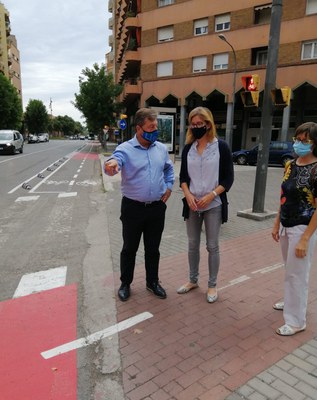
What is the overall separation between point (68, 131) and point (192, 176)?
160 metres

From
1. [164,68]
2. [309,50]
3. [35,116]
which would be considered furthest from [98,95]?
[35,116]

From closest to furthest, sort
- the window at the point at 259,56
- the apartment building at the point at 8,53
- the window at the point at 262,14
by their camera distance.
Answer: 1. the window at the point at 262,14
2. the window at the point at 259,56
3. the apartment building at the point at 8,53

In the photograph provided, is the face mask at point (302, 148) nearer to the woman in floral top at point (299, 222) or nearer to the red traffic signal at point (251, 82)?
the woman in floral top at point (299, 222)

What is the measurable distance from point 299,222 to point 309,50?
2547 cm

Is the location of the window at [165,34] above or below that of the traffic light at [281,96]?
above

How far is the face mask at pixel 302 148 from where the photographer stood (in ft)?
9.86

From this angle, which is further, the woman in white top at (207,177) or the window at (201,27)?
the window at (201,27)

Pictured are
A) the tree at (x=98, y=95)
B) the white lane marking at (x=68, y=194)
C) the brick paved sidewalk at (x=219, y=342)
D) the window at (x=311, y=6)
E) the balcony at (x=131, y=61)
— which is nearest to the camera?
the brick paved sidewalk at (x=219, y=342)

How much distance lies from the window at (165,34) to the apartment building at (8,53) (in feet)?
140

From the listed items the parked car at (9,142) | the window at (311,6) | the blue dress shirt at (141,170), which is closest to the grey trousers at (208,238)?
the blue dress shirt at (141,170)

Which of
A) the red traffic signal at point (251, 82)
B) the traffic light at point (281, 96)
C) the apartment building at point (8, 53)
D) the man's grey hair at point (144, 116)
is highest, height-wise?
the apartment building at point (8, 53)

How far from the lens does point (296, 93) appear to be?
26.5m

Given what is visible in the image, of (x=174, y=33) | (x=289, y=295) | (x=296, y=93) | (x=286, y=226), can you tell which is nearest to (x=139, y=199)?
(x=286, y=226)

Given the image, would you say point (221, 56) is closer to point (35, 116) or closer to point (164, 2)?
point (164, 2)
